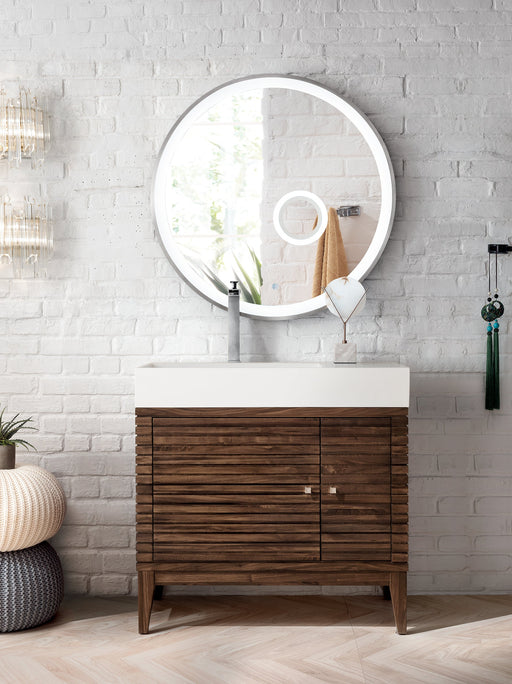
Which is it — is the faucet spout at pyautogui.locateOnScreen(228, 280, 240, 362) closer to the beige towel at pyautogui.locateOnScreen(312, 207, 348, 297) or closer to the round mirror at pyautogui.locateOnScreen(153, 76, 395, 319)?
the round mirror at pyautogui.locateOnScreen(153, 76, 395, 319)

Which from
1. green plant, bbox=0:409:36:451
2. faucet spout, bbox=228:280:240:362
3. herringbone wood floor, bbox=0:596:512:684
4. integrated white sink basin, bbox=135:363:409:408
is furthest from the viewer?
faucet spout, bbox=228:280:240:362

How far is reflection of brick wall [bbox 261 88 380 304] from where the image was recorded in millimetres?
2580

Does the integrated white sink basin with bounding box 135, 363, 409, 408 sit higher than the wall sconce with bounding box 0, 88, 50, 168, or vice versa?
the wall sconce with bounding box 0, 88, 50, 168

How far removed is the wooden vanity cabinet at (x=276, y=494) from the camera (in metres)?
2.23

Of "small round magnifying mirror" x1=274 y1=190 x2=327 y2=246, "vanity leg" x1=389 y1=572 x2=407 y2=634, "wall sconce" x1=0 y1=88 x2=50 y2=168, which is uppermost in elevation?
"wall sconce" x1=0 y1=88 x2=50 y2=168

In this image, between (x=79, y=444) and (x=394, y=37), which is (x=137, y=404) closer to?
(x=79, y=444)

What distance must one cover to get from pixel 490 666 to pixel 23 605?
1.43 metres

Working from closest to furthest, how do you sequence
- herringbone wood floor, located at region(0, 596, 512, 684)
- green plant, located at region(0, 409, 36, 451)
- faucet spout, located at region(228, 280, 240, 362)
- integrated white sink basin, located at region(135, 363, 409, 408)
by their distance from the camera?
1. herringbone wood floor, located at region(0, 596, 512, 684)
2. integrated white sink basin, located at region(135, 363, 409, 408)
3. green plant, located at region(0, 409, 36, 451)
4. faucet spout, located at region(228, 280, 240, 362)

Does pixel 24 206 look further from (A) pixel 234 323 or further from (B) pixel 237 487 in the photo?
(B) pixel 237 487

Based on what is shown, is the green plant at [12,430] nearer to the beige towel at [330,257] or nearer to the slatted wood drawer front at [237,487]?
the slatted wood drawer front at [237,487]

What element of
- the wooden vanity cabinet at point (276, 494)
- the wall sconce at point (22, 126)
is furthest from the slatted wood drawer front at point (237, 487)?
the wall sconce at point (22, 126)

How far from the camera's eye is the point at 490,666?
2055 mm

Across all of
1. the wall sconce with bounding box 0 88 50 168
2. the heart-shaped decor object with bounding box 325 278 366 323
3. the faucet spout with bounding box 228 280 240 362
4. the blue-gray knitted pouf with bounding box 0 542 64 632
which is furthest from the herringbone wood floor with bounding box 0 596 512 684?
the wall sconce with bounding box 0 88 50 168

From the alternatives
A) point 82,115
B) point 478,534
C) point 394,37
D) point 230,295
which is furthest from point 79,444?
point 394,37
